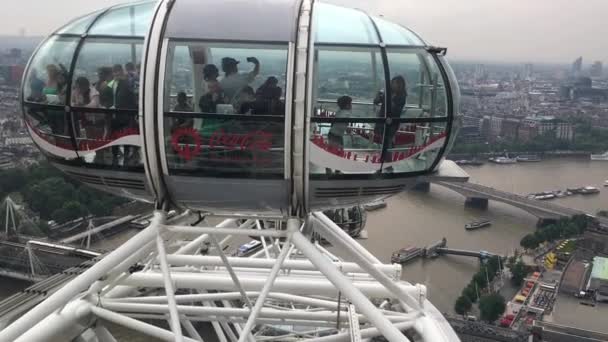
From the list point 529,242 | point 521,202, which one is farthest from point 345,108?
point 521,202

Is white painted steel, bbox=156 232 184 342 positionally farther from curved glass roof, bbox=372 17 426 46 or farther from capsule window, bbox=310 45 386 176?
curved glass roof, bbox=372 17 426 46

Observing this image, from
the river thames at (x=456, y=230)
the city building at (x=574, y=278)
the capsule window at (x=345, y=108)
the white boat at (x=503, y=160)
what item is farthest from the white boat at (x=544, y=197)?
the capsule window at (x=345, y=108)

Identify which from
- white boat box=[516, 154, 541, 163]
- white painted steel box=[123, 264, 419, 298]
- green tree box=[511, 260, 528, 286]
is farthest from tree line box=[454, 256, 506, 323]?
white boat box=[516, 154, 541, 163]

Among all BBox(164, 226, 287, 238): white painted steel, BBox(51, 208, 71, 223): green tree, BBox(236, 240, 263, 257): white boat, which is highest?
BBox(164, 226, 287, 238): white painted steel

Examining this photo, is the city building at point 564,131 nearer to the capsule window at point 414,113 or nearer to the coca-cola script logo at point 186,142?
the capsule window at point 414,113

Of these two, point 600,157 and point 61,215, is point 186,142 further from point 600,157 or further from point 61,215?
point 600,157

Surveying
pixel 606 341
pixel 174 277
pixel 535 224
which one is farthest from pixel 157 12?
pixel 535 224
